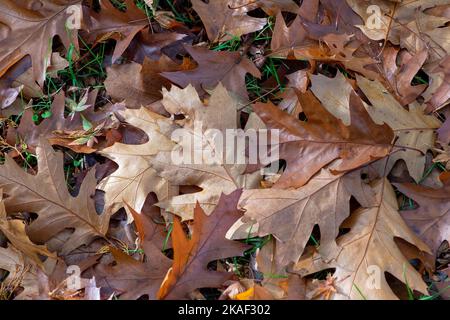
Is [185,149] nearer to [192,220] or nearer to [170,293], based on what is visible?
[192,220]

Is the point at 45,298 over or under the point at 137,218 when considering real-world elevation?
under

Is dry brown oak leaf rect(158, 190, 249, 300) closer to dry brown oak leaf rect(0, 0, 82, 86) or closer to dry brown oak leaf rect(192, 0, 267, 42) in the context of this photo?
dry brown oak leaf rect(192, 0, 267, 42)

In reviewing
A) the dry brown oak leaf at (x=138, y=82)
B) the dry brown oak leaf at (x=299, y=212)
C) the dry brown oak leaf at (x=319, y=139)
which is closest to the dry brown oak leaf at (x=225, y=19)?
the dry brown oak leaf at (x=138, y=82)

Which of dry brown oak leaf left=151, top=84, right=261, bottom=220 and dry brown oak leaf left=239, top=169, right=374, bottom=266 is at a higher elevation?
dry brown oak leaf left=151, top=84, right=261, bottom=220

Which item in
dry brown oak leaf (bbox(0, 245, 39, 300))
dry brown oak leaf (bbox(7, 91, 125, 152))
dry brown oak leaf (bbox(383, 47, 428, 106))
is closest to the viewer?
dry brown oak leaf (bbox(0, 245, 39, 300))

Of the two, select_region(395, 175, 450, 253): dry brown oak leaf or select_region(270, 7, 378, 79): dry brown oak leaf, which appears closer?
select_region(395, 175, 450, 253): dry brown oak leaf

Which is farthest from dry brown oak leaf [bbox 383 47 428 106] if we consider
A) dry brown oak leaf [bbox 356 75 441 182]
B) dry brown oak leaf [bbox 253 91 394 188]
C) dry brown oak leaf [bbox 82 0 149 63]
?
dry brown oak leaf [bbox 82 0 149 63]

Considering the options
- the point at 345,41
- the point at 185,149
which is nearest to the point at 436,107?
the point at 345,41

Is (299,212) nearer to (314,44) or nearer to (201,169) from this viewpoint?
(201,169)
